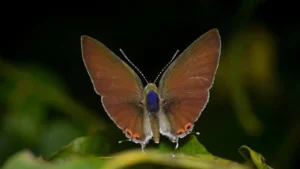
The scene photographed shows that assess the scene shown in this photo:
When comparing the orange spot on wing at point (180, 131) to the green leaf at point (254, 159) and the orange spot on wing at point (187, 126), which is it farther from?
the green leaf at point (254, 159)

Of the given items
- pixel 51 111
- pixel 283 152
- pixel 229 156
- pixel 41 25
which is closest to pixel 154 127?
pixel 229 156

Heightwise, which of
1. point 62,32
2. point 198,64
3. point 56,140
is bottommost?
point 56,140

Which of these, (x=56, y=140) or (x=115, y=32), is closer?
(x=56, y=140)

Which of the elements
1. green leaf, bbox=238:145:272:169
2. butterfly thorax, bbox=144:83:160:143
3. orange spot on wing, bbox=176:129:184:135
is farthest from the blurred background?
green leaf, bbox=238:145:272:169

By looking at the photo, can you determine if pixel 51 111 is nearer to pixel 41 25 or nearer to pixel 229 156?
pixel 41 25

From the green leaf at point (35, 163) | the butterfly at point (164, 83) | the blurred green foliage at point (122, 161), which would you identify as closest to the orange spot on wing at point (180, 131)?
the butterfly at point (164, 83)

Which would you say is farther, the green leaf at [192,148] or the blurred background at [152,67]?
the blurred background at [152,67]

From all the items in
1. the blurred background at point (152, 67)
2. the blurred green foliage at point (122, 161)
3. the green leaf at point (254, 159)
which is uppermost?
the blurred green foliage at point (122, 161)
